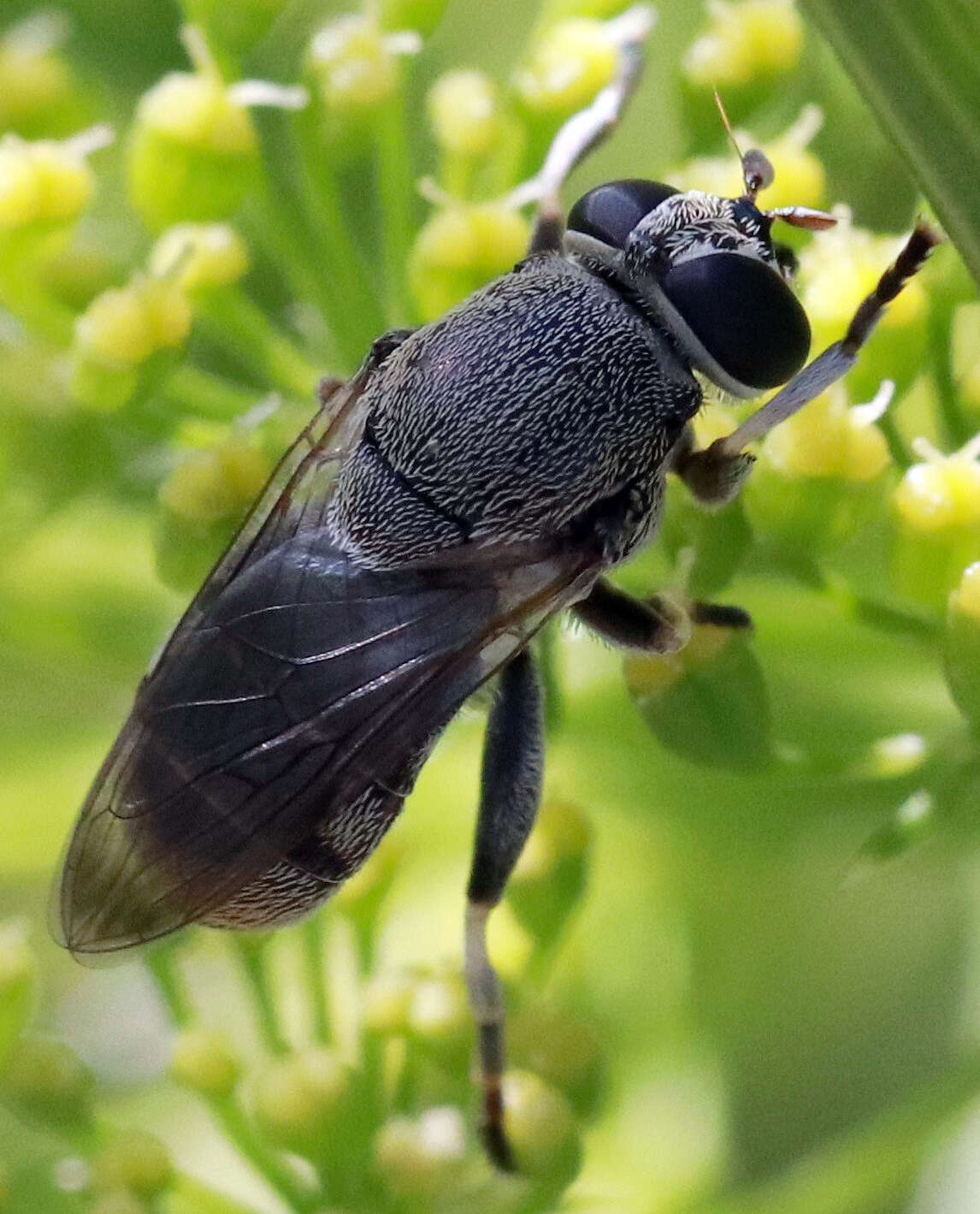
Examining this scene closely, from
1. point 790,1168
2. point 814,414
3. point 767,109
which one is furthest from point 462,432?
point 790,1168

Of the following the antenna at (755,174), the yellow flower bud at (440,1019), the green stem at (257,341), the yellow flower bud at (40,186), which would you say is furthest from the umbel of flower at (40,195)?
the yellow flower bud at (440,1019)

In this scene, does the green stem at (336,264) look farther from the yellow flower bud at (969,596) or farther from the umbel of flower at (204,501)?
the yellow flower bud at (969,596)

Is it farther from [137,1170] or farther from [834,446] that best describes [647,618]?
[137,1170]

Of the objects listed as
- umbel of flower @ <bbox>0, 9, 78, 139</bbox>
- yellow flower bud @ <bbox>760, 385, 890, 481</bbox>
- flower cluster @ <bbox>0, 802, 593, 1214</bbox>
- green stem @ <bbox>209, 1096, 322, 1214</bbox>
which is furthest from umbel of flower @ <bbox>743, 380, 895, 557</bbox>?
umbel of flower @ <bbox>0, 9, 78, 139</bbox>

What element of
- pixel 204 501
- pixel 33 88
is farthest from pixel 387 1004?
pixel 33 88

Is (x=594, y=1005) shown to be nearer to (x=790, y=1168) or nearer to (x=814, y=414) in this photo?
(x=790, y=1168)

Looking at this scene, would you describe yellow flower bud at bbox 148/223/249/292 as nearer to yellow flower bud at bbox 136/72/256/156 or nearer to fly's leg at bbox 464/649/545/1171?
yellow flower bud at bbox 136/72/256/156
